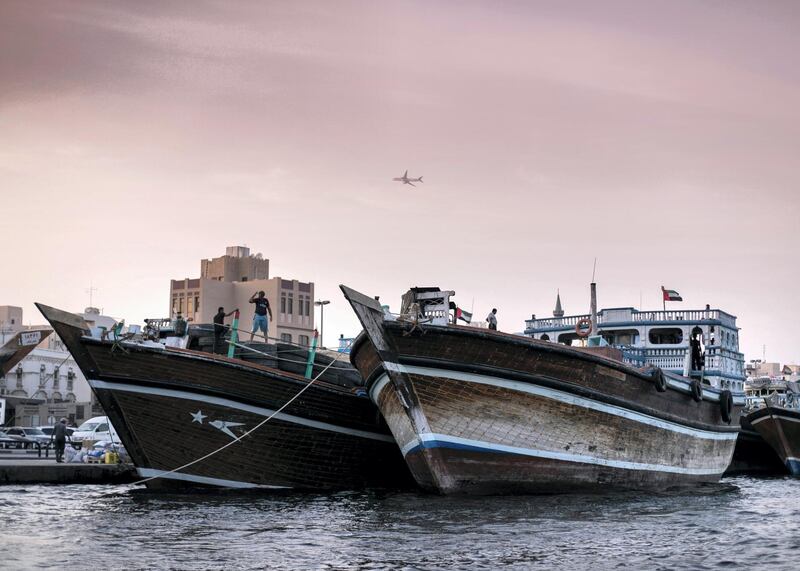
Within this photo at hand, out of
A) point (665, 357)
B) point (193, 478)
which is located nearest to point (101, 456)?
point (193, 478)

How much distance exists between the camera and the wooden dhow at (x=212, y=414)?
20.5 metres

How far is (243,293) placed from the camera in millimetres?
84125

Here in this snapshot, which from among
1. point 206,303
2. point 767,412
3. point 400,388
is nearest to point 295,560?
point 400,388

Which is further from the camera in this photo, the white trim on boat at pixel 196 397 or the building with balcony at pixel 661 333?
the building with balcony at pixel 661 333

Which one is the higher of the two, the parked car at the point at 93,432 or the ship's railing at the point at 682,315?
the ship's railing at the point at 682,315

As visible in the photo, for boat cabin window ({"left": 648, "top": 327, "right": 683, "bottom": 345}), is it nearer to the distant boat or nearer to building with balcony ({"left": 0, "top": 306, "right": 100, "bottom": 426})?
the distant boat

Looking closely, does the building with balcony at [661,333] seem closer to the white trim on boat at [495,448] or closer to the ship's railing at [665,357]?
the ship's railing at [665,357]

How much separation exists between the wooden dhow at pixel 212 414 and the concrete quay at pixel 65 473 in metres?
3.63

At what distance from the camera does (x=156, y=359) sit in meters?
20.5

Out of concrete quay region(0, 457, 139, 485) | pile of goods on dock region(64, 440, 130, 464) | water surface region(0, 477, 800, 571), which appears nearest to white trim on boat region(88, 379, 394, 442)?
water surface region(0, 477, 800, 571)

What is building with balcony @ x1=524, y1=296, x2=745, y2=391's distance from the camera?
3581cm

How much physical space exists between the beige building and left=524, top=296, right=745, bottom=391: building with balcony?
154 ft

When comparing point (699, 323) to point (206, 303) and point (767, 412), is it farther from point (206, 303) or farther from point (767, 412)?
point (206, 303)

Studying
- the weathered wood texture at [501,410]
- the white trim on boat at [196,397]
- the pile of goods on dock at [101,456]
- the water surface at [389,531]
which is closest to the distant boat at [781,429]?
the water surface at [389,531]
